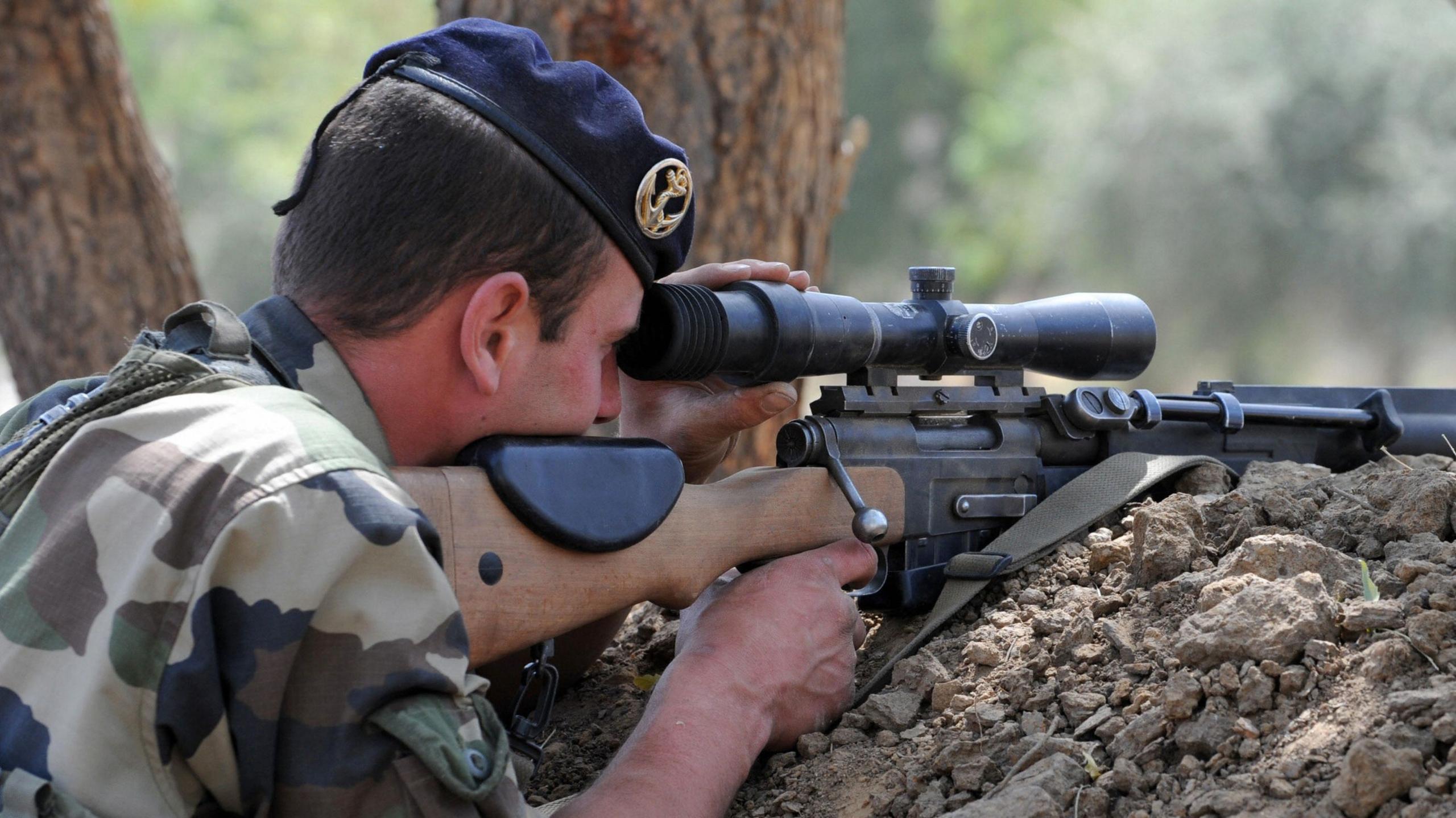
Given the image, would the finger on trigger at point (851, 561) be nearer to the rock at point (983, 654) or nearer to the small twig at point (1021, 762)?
the rock at point (983, 654)

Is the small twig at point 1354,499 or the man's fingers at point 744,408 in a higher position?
the small twig at point 1354,499

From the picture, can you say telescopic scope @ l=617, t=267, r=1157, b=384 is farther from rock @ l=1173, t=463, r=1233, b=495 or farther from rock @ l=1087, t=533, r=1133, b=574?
rock @ l=1087, t=533, r=1133, b=574

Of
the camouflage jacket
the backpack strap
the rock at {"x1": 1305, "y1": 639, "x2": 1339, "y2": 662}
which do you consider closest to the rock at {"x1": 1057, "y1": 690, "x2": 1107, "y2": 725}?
the rock at {"x1": 1305, "y1": 639, "x2": 1339, "y2": 662}

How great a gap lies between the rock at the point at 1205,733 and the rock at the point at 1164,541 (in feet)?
1.60

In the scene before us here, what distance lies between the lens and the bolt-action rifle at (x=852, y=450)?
224 cm

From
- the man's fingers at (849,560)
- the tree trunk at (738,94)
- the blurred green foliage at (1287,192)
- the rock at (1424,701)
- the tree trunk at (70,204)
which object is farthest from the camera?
the blurred green foliage at (1287,192)

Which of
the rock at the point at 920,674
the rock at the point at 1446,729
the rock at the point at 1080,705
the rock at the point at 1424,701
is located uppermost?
the rock at the point at 1424,701

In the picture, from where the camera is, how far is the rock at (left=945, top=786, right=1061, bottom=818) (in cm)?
211

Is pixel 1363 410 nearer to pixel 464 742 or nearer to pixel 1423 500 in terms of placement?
pixel 1423 500

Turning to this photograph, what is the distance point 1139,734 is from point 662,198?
1.28 meters

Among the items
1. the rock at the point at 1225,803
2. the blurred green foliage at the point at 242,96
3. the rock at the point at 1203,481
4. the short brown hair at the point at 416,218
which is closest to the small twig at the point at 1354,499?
the rock at the point at 1203,481

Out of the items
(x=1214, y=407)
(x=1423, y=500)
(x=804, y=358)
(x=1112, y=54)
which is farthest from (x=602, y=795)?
(x=1112, y=54)

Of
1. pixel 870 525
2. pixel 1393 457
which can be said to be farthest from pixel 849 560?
pixel 1393 457

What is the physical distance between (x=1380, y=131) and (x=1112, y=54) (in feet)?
21.6
